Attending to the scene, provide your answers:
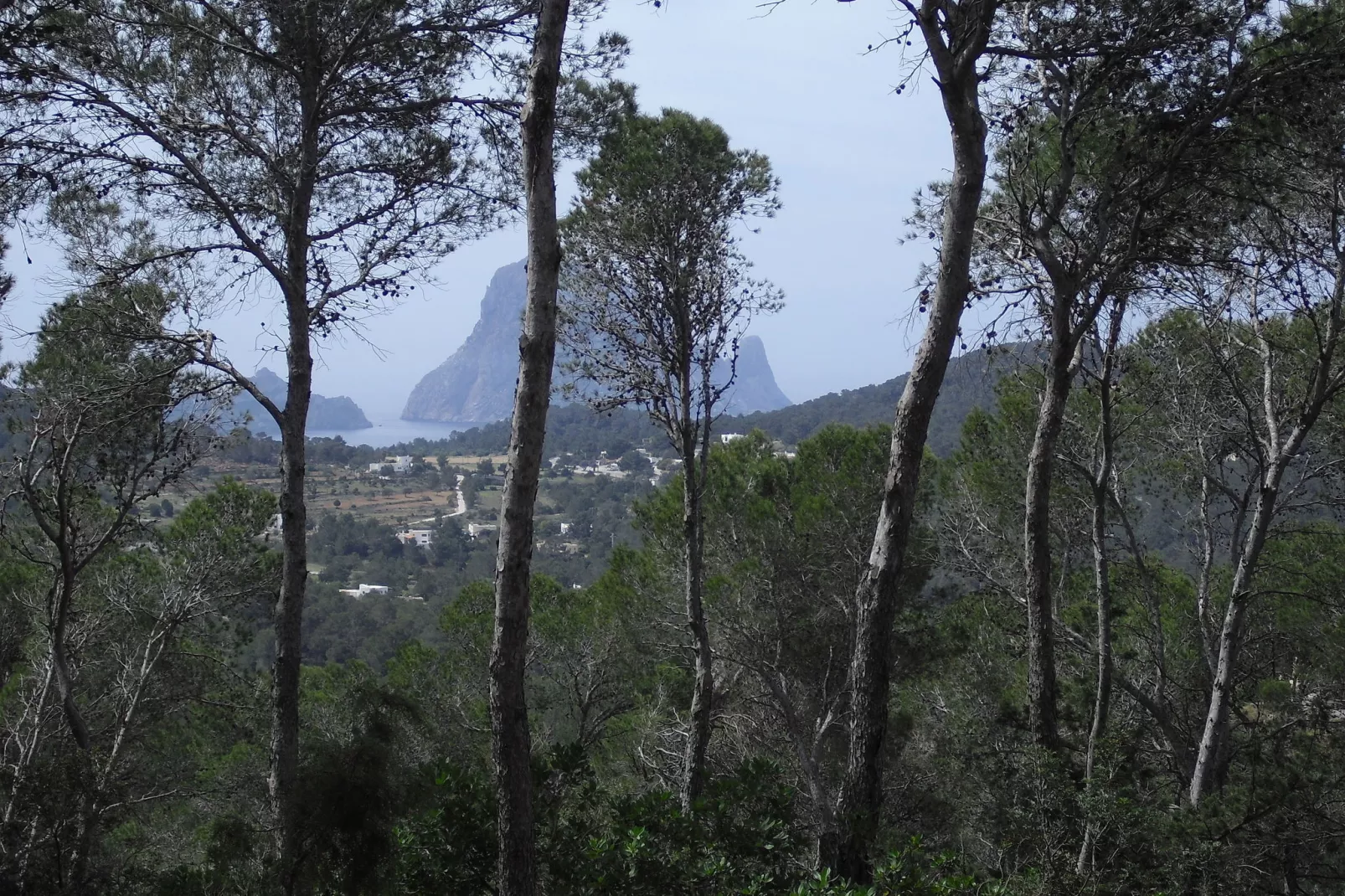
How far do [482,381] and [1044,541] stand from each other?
62015 millimetres

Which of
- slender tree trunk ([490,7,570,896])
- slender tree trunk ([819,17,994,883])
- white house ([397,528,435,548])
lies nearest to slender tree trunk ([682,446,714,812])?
slender tree trunk ([819,17,994,883])

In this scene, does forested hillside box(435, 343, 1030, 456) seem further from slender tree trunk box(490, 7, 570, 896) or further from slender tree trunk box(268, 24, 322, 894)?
slender tree trunk box(268, 24, 322, 894)

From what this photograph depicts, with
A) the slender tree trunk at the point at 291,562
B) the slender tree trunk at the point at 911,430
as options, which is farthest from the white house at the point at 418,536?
the slender tree trunk at the point at 911,430

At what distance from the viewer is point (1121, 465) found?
8664 mm

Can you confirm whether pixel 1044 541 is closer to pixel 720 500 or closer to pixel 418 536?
pixel 720 500

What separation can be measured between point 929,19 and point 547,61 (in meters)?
1.72

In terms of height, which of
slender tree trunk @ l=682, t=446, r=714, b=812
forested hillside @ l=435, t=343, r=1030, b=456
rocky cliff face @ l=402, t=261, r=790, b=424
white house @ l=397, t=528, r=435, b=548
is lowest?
white house @ l=397, t=528, r=435, b=548

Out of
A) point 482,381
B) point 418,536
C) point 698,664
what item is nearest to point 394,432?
point 482,381

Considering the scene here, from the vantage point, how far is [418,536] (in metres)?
43.4

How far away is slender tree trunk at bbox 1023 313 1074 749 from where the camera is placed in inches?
216

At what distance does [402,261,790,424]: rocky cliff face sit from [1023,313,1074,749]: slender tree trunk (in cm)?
2272

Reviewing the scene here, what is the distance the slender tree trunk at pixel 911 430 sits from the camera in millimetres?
3820

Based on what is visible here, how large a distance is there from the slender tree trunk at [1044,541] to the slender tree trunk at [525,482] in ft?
11.0

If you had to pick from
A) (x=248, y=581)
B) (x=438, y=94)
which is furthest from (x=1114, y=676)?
(x=248, y=581)
